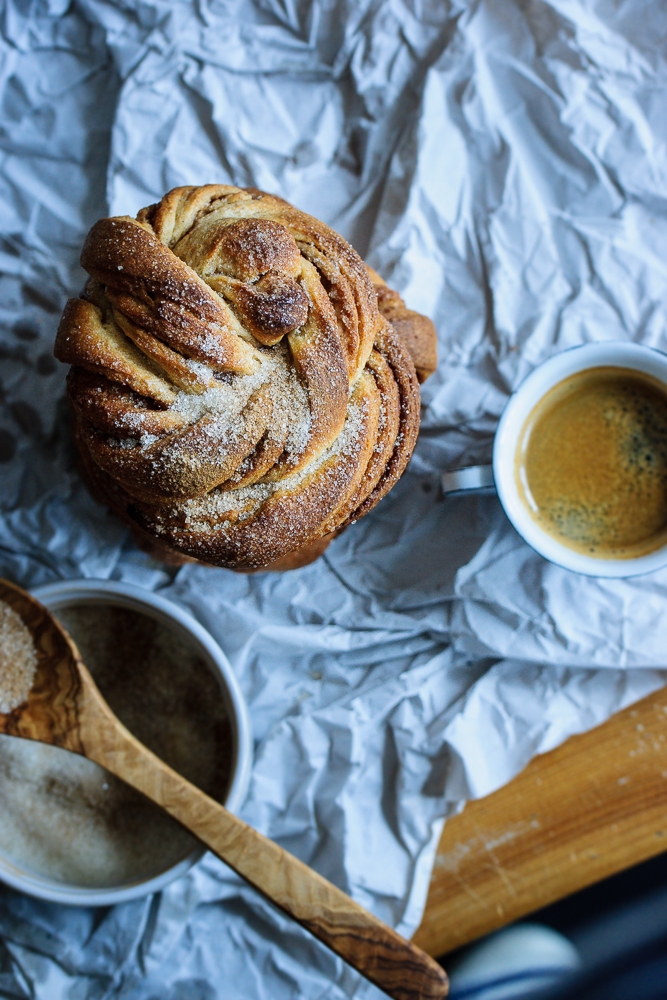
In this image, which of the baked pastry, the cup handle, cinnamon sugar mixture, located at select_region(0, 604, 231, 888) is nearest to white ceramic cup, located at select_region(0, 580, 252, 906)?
cinnamon sugar mixture, located at select_region(0, 604, 231, 888)

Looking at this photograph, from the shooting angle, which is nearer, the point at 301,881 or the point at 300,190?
the point at 301,881

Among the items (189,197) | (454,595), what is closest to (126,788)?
(454,595)

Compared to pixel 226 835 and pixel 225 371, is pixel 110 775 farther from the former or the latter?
pixel 225 371

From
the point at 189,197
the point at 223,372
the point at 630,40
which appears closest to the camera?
the point at 223,372

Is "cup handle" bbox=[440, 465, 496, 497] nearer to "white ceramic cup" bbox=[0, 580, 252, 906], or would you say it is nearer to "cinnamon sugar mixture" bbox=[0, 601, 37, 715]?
"white ceramic cup" bbox=[0, 580, 252, 906]

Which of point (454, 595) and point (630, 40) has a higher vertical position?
point (630, 40)

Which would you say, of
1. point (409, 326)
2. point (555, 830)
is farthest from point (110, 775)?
point (409, 326)

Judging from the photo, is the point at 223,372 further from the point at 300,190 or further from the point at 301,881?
the point at 301,881
